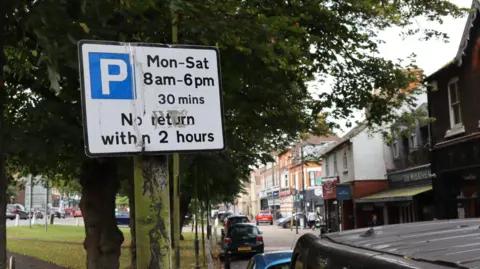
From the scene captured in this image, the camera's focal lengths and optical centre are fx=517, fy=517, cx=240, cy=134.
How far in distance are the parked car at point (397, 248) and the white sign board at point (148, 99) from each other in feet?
2.88

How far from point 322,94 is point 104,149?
32.7 ft

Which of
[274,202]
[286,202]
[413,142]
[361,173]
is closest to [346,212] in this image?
[361,173]

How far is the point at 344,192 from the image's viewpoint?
33.8 metres

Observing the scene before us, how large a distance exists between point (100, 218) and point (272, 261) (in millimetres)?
4673

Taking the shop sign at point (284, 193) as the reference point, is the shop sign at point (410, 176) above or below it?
above

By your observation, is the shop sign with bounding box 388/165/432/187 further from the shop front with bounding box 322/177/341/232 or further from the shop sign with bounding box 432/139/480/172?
the shop front with bounding box 322/177/341/232

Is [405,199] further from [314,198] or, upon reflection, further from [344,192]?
[314,198]

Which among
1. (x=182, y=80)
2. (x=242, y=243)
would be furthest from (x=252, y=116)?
(x=242, y=243)

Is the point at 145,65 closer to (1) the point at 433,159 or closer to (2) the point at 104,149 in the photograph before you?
(2) the point at 104,149

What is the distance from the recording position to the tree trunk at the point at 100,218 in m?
11.0

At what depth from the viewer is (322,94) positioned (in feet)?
40.2

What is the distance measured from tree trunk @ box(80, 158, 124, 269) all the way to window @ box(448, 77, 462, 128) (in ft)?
45.4

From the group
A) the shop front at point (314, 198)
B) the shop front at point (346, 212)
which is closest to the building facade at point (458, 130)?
the shop front at point (346, 212)

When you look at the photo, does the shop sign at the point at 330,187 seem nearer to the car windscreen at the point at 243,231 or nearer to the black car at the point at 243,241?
the car windscreen at the point at 243,231
